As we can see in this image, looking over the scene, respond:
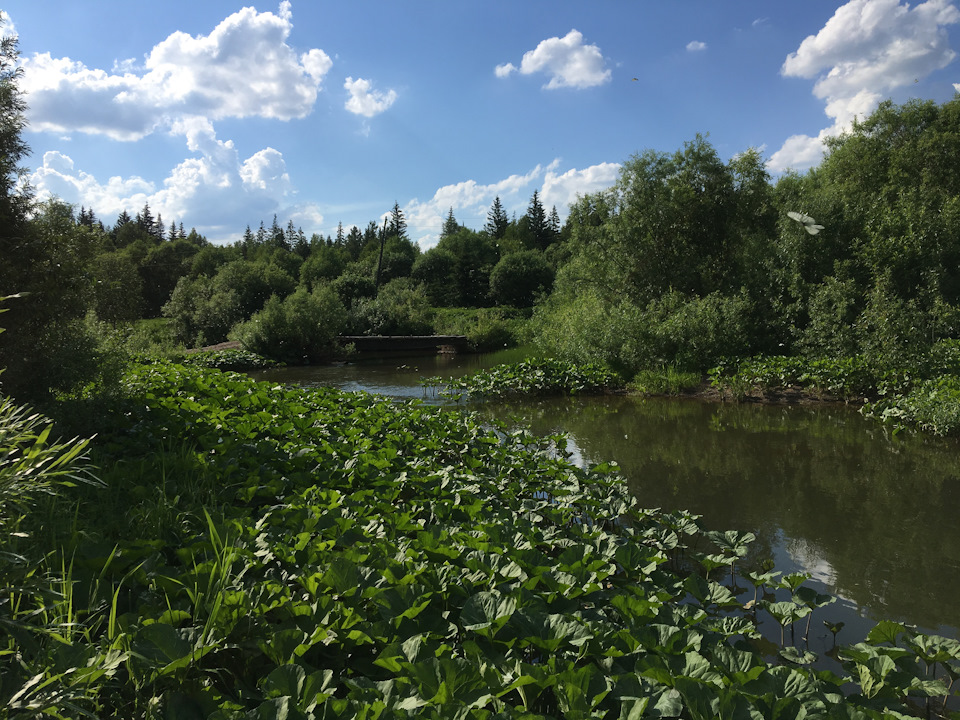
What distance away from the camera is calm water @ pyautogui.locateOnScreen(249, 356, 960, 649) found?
400 cm

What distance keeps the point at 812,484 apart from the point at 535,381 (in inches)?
256

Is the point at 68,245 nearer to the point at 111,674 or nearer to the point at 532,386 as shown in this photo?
the point at 111,674

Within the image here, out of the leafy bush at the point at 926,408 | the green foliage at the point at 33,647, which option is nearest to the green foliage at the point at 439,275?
the leafy bush at the point at 926,408

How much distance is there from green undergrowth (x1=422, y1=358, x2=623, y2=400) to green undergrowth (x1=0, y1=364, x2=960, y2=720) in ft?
25.8

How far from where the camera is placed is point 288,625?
221 cm

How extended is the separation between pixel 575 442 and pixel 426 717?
21.9 ft

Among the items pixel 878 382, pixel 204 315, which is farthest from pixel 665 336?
pixel 204 315

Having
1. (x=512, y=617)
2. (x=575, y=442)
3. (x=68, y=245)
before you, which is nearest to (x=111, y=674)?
(x=512, y=617)

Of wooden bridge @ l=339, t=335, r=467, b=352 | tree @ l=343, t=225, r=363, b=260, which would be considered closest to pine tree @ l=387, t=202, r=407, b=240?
tree @ l=343, t=225, r=363, b=260

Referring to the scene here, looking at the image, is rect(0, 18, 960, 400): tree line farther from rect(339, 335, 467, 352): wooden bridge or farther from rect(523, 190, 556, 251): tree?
rect(523, 190, 556, 251): tree

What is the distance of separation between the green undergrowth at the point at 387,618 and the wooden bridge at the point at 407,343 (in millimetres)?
20357

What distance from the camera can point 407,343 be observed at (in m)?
24.9

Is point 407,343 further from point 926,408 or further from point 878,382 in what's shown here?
point 926,408

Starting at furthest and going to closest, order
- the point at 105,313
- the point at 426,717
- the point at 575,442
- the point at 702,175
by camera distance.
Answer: the point at 105,313 < the point at 702,175 < the point at 575,442 < the point at 426,717
